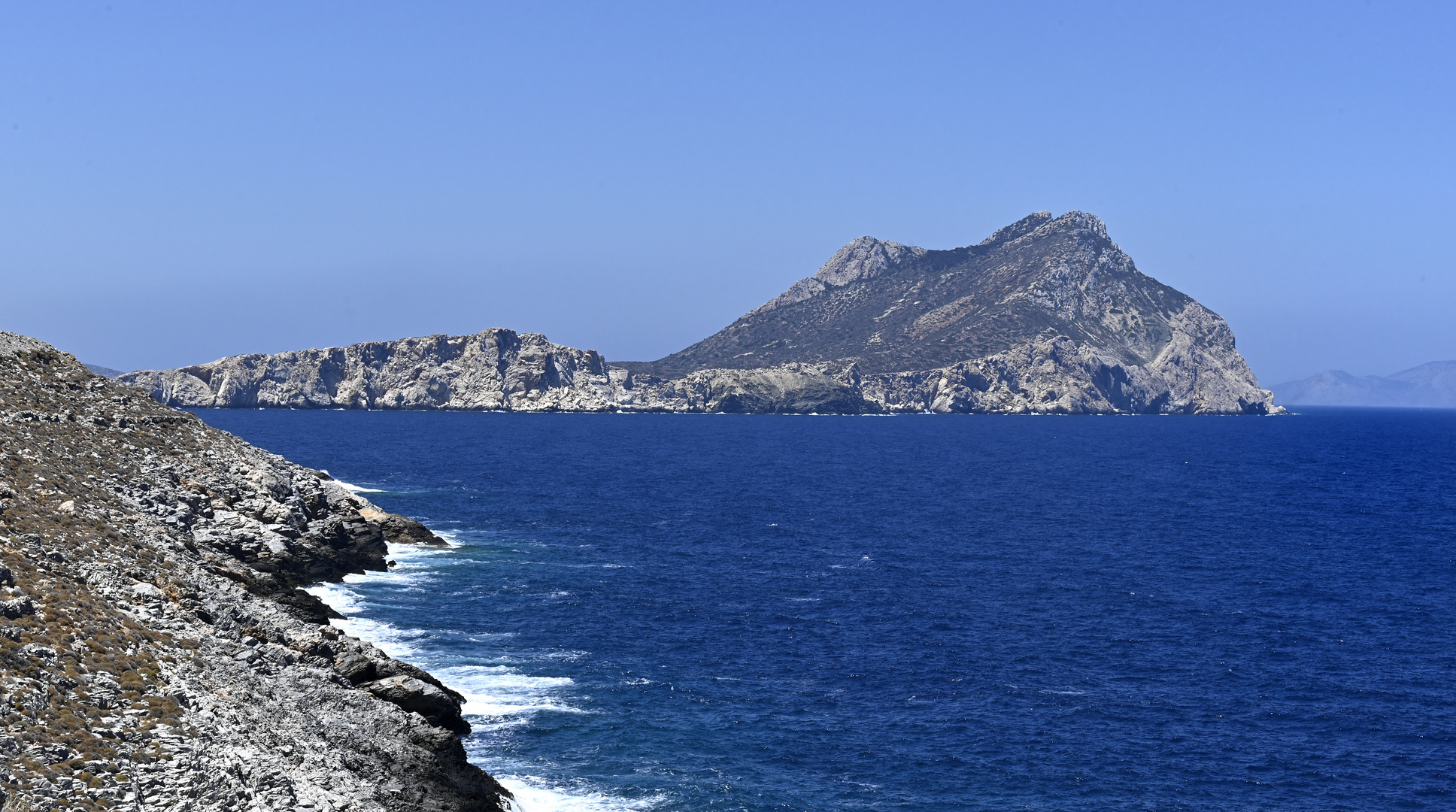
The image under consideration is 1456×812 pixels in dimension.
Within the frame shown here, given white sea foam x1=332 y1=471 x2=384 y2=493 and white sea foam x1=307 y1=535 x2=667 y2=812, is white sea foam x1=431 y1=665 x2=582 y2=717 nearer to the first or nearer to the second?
white sea foam x1=307 y1=535 x2=667 y2=812

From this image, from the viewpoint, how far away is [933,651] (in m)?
62.5

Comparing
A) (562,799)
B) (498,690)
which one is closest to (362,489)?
(498,690)

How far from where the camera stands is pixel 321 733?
3653 cm

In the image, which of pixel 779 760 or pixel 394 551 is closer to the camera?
pixel 779 760

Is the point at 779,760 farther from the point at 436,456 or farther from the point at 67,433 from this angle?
the point at 436,456

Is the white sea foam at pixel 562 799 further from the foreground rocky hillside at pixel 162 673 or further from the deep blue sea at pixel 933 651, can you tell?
the foreground rocky hillside at pixel 162 673

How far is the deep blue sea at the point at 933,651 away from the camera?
144ft

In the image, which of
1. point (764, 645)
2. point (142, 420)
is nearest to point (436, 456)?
point (142, 420)

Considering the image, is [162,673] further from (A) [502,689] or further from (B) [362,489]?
(B) [362,489]

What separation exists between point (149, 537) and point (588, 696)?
20629 mm

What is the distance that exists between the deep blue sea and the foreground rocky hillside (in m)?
5.48

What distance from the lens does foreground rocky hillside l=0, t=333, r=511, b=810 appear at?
101ft

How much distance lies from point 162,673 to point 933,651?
40095 millimetres

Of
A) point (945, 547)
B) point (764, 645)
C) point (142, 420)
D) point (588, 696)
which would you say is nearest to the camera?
point (588, 696)
